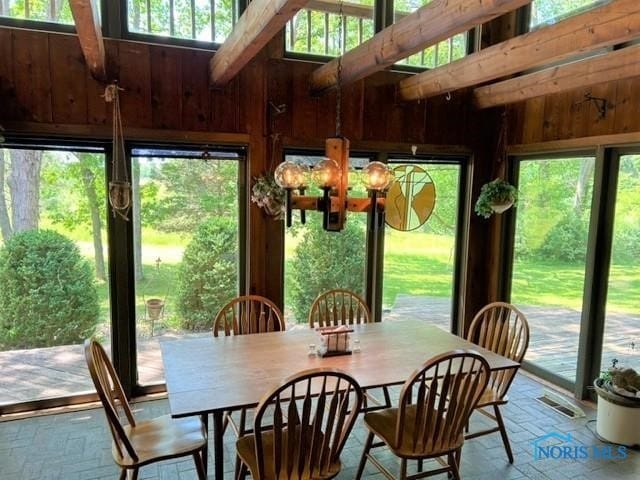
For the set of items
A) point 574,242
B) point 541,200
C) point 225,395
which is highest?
point 541,200

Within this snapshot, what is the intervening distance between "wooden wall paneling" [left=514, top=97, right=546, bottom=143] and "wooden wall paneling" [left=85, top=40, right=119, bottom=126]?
3.48m

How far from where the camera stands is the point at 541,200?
14.6ft

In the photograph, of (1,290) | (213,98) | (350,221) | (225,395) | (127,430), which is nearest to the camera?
(225,395)

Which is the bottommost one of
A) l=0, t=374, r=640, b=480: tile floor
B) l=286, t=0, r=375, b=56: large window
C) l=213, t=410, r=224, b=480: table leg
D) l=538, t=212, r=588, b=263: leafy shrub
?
l=0, t=374, r=640, b=480: tile floor

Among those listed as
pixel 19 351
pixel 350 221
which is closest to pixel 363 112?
pixel 350 221

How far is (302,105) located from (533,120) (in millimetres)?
2095

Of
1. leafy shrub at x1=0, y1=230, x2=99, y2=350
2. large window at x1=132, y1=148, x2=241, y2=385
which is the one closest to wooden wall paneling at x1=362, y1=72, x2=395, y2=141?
large window at x1=132, y1=148, x2=241, y2=385

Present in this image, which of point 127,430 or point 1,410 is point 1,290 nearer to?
point 1,410

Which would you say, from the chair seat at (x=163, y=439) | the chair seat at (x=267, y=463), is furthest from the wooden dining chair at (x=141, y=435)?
the chair seat at (x=267, y=463)

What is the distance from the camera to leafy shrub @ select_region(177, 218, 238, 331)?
13.0 ft

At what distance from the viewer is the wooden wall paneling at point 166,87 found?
3607mm

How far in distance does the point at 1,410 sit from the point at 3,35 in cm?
264

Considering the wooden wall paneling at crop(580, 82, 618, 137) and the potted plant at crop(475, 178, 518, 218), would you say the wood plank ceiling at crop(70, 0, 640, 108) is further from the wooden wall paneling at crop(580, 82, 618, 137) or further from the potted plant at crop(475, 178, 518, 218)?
the potted plant at crop(475, 178, 518, 218)

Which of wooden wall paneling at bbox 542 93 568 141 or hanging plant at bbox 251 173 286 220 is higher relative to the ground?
wooden wall paneling at bbox 542 93 568 141
